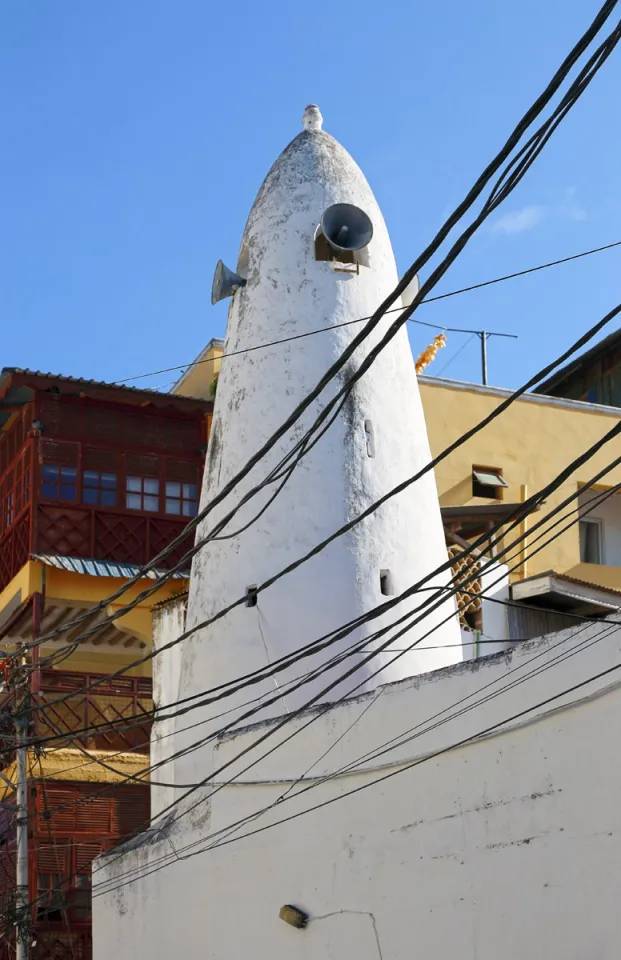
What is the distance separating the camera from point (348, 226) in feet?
59.8

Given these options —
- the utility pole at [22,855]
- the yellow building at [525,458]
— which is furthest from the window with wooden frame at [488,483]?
the utility pole at [22,855]

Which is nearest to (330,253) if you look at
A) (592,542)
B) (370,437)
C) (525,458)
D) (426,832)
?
(370,437)

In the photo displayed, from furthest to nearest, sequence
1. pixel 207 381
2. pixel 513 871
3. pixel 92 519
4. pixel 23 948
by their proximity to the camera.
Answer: pixel 207 381
pixel 92 519
pixel 23 948
pixel 513 871

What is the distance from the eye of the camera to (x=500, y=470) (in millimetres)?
26406

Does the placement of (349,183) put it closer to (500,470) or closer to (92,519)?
(92,519)

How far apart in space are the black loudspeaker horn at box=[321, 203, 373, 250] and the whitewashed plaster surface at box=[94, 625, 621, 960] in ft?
20.1

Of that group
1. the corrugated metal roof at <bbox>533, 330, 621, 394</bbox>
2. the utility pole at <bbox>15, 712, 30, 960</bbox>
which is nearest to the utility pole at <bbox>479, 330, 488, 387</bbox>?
the corrugated metal roof at <bbox>533, 330, 621, 394</bbox>

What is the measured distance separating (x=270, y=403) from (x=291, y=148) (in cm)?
345

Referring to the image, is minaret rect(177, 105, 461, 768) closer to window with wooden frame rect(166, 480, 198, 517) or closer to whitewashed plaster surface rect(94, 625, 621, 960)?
whitewashed plaster surface rect(94, 625, 621, 960)

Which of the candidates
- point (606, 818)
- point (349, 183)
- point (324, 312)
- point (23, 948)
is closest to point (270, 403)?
point (324, 312)

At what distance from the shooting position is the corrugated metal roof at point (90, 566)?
21.0 metres

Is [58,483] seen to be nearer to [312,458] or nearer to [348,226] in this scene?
[312,458]

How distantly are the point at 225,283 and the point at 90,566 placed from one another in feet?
15.8

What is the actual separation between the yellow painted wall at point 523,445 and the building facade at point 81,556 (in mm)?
4700
